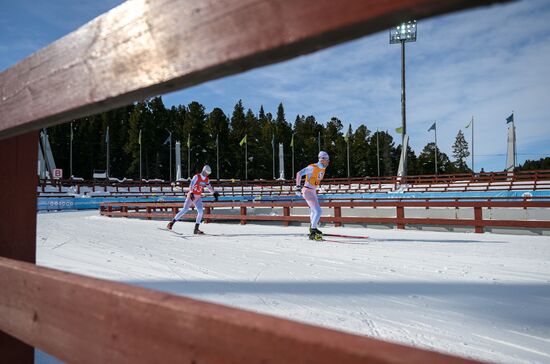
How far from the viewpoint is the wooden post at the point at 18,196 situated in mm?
1812

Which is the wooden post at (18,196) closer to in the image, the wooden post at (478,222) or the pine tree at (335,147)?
the wooden post at (478,222)

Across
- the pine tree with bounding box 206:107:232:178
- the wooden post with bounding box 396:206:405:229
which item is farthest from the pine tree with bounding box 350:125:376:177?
the wooden post with bounding box 396:206:405:229

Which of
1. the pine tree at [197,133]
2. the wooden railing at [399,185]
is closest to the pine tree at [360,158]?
the pine tree at [197,133]

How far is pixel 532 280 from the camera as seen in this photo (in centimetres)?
450

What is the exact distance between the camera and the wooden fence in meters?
0.65

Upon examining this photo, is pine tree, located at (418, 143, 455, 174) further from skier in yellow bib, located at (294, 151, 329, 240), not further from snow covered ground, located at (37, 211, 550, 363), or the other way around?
snow covered ground, located at (37, 211, 550, 363)

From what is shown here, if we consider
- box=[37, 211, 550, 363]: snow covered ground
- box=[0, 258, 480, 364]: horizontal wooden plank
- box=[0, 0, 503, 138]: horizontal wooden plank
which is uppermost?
box=[0, 0, 503, 138]: horizontal wooden plank

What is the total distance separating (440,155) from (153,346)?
10630cm

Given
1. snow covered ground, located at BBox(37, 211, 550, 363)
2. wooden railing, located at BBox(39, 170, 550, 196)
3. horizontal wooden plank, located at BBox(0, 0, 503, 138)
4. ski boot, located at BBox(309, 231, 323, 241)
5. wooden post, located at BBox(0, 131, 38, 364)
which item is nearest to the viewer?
horizontal wooden plank, located at BBox(0, 0, 503, 138)

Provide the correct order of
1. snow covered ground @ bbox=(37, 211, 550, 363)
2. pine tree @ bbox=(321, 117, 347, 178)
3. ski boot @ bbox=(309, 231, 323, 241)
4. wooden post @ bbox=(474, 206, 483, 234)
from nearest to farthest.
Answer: snow covered ground @ bbox=(37, 211, 550, 363)
ski boot @ bbox=(309, 231, 323, 241)
wooden post @ bbox=(474, 206, 483, 234)
pine tree @ bbox=(321, 117, 347, 178)

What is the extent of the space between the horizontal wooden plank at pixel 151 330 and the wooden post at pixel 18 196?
0.59m

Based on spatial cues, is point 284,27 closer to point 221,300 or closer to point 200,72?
point 200,72

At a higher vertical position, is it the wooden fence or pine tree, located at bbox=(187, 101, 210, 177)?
pine tree, located at bbox=(187, 101, 210, 177)

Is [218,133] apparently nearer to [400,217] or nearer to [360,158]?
[360,158]
